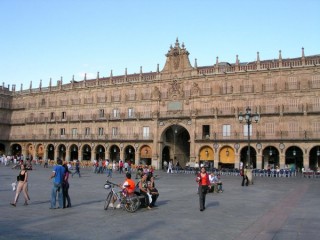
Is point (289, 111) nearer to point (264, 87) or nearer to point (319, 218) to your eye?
point (264, 87)

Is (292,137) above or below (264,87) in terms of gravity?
below

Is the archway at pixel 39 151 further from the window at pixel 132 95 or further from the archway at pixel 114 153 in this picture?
the window at pixel 132 95

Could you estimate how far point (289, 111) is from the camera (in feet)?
144

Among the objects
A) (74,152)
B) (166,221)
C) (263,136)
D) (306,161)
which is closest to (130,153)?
(74,152)

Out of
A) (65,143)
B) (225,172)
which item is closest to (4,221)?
(225,172)

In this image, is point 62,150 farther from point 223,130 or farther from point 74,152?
point 223,130

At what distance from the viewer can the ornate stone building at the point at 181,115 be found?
145 feet

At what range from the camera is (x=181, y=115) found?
166ft

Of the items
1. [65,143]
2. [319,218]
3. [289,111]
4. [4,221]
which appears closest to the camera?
[4,221]

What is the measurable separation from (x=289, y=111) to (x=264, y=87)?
4.31 m

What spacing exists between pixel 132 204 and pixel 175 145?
41.8 m

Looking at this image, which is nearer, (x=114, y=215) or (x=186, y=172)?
(x=114, y=215)

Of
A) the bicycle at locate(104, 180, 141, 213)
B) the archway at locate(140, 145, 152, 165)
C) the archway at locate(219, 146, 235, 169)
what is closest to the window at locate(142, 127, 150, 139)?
the archway at locate(140, 145, 152, 165)

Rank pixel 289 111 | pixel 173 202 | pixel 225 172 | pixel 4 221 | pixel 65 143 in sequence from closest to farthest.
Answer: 1. pixel 4 221
2. pixel 173 202
3. pixel 225 172
4. pixel 289 111
5. pixel 65 143
